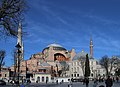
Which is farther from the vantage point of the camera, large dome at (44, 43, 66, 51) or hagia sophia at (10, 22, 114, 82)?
large dome at (44, 43, 66, 51)

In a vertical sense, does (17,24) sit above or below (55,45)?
below

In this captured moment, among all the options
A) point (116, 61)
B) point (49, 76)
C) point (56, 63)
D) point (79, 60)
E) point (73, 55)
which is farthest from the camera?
point (73, 55)

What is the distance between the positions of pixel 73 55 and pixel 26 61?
1354 inches

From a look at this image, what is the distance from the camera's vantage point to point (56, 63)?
13762 cm

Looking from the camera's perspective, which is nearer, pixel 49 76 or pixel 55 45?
pixel 49 76

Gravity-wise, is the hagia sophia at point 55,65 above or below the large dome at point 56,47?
below

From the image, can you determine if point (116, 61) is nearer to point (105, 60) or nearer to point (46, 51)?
point (105, 60)

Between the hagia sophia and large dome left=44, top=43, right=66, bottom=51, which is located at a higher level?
large dome left=44, top=43, right=66, bottom=51

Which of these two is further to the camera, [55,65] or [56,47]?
[56,47]

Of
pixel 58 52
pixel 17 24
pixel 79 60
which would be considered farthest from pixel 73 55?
pixel 17 24

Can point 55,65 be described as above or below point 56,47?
below

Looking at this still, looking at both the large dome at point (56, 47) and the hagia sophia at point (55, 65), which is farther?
the large dome at point (56, 47)

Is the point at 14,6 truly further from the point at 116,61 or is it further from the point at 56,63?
the point at 56,63

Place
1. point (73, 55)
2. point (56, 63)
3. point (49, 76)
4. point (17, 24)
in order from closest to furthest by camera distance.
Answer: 1. point (17, 24)
2. point (49, 76)
3. point (56, 63)
4. point (73, 55)
